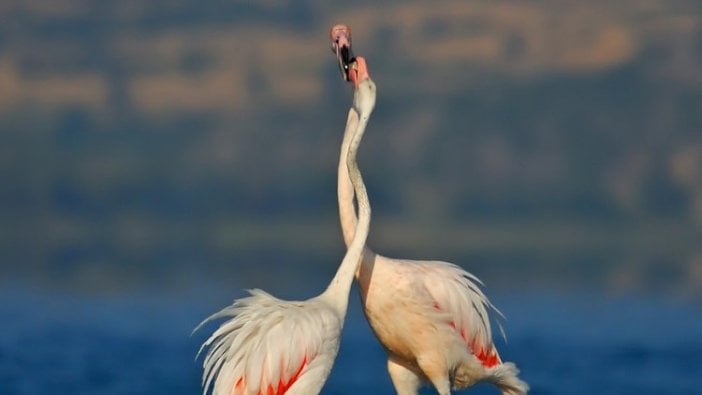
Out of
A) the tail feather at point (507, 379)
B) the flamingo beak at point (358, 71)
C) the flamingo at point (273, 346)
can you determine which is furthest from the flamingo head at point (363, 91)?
the tail feather at point (507, 379)

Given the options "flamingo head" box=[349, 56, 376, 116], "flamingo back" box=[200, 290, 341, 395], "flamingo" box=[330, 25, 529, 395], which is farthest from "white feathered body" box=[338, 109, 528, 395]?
"flamingo back" box=[200, 290, 341, 395]

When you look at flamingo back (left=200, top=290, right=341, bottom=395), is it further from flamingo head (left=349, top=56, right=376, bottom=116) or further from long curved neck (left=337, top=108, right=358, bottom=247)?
flamingo head (left=349, top=56, right=376, bottom=116)

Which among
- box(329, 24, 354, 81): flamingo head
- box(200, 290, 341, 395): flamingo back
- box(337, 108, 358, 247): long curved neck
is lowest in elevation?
box(200, 290, 341, 395): flamingo back

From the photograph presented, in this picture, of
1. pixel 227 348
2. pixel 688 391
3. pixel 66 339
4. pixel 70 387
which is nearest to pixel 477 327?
pixel 227 348

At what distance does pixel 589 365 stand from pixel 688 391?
8.83 metres

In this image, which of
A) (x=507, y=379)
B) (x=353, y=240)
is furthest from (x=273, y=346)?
(x=507, y=379)

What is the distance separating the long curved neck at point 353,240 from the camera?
9703 millimetres

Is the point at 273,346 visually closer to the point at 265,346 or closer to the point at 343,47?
the point at 265,346

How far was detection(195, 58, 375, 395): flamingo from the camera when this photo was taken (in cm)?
923

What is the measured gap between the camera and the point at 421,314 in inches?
406

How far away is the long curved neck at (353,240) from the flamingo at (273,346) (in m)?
0.04

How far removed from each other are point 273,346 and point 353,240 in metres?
0.93

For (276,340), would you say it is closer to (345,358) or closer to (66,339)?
A: (345,358)

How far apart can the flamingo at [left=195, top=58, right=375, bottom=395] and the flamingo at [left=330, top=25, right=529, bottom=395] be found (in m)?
0.61
